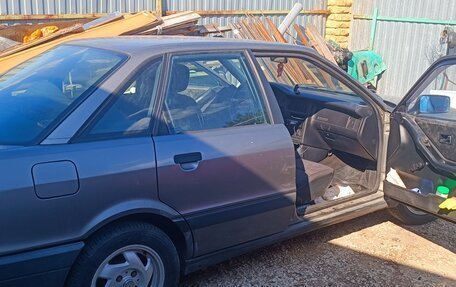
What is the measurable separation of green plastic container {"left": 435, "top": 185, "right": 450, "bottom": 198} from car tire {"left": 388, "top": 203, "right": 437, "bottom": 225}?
62cm

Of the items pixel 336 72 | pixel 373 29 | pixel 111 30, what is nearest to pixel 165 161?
pixel 336 72

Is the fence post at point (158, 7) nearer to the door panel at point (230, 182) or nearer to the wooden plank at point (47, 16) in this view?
the wooden plank at point (47, 16)

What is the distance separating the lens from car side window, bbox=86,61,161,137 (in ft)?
8.61

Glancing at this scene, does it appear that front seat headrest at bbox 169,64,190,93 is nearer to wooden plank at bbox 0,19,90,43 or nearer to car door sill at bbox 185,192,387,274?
car door sill at bbox 185,192,387,274

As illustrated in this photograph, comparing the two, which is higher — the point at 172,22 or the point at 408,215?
the point at 172,22

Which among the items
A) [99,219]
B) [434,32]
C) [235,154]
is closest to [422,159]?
[235,154]

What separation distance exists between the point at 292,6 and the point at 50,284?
32.0ft

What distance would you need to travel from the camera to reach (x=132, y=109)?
2729 millimetres

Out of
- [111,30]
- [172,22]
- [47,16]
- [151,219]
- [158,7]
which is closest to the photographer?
[151,219]

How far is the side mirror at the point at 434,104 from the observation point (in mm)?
3658

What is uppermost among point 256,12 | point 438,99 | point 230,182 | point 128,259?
point 256,12

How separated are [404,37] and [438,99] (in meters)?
7.65

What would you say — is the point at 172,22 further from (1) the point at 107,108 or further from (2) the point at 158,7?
(1) the point at 107,108

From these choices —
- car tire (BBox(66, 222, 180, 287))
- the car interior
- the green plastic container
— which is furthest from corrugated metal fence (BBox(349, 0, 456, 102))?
car tire (BBox(66, 222, 180, 287))
